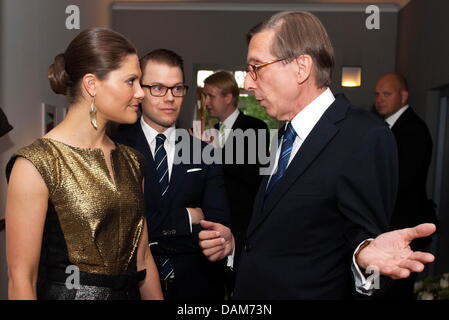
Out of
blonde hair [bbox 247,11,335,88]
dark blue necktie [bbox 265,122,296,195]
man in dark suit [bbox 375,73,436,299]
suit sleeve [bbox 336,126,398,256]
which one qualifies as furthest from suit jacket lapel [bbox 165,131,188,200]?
man in dark suit [bbox 375,73,436,299]

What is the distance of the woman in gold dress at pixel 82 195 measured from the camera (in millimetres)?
1470

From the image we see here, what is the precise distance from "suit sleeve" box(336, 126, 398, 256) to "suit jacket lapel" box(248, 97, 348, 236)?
107 mm

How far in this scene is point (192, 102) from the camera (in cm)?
770

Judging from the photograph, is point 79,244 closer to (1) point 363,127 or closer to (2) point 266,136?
(1) point 363,127

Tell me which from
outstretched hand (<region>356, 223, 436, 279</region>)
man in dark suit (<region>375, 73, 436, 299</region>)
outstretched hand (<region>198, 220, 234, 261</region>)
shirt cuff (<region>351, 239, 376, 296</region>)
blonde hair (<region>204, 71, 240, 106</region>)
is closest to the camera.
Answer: outstretched hand (<region>356, 223, 436, 279</region>)

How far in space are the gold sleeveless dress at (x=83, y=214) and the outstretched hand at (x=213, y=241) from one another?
0.30 metres

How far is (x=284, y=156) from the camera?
1.71 m

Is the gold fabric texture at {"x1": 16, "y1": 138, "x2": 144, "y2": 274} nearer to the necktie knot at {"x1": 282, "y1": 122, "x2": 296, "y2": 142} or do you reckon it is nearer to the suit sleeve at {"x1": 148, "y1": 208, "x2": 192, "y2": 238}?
the suit sleeve at {"x1": 148, "y1": 208, "x2": 192, "y2": 238}

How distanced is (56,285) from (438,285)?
2.54 m

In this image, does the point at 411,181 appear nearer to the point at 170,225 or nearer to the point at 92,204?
the point at 170,225

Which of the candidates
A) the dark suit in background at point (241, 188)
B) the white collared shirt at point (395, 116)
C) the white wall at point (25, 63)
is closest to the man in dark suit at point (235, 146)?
the dark suit in background at point (241, 188)

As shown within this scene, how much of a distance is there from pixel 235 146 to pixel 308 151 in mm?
2678

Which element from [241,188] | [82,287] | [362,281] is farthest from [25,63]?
[362,281]

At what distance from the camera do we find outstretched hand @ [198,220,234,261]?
192 centimetres
